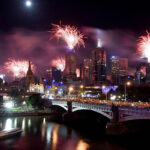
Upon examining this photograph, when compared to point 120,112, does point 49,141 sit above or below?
below

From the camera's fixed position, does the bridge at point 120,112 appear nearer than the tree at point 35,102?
Yes

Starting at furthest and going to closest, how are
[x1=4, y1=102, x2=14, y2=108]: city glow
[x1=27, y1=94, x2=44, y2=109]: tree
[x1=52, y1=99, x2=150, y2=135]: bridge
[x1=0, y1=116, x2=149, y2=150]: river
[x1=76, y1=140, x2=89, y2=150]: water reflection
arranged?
[x1=4, y1=102, x2=14, y2=108]: city glow, [x1=27, y1=94, x2=44, y2=109]: tree, [x1=52, y1=99, x2=150, y2=135]: bridge, [x1=76, y1=140, x2=89, y2=150]: water reflection, [x1=0, y1=116, x2=149, y2=150]: river

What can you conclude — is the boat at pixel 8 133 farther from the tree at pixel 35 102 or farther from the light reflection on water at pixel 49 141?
the tree at pixel 35 102

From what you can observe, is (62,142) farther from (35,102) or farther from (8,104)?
(8,104)

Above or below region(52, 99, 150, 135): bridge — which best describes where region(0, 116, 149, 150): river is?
below

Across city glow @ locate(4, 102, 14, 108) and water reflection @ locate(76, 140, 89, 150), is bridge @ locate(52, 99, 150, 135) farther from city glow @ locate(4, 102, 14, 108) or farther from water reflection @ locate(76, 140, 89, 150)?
city glow @ locate(4, 102, 14, 108)

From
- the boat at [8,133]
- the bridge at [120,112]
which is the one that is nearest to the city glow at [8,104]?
the bridge at [120,112]

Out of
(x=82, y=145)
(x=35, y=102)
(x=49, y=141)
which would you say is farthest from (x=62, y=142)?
(x=35, y=102)

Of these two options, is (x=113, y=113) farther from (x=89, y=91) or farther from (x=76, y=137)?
(x=89, y=91)

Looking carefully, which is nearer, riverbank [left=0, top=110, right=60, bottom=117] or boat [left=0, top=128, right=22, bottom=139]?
boat [left=0, top=128, right=22, bottom=139]

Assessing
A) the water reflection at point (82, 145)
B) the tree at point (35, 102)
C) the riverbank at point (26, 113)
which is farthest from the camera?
the tree at point (35, 102)

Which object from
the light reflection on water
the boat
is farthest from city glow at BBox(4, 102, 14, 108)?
the boat
